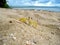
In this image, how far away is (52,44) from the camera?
3.11 meters

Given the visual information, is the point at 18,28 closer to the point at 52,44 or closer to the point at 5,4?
the point at 52,44

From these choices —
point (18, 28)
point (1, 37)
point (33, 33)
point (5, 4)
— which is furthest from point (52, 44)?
point (5, 4)

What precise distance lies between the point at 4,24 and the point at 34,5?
4498mm

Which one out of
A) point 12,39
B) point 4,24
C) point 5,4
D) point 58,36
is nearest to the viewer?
point 12,39

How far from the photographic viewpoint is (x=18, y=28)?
3223mm

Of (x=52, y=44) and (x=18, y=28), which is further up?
(x=18, y=28)

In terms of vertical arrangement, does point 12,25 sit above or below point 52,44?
above

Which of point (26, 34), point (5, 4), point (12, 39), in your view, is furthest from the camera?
point (5, 4)

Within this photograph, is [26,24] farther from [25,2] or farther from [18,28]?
[25,2]

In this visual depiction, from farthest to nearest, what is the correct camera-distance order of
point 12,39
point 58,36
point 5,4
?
1. point 5,4
2. point 58,36
3. point 12,39

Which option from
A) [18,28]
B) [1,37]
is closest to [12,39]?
[1,37]

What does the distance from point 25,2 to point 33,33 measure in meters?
4.53

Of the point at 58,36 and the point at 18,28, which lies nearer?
the point at 18,28

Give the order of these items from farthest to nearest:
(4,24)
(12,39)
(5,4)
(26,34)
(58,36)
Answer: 1. (5,4)
2. (58,36)
3. (4,24)
4. (26,34)
5. (12,39)
